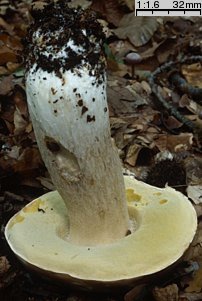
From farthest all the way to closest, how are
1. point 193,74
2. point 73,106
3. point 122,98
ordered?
1. point 193,74
2. point 122,98
3. point 73,106

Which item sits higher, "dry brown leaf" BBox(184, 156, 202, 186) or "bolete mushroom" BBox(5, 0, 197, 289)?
"bolete mushroom" BBox(5, 0, 197, 289)

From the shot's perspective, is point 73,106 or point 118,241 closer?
point 73,106

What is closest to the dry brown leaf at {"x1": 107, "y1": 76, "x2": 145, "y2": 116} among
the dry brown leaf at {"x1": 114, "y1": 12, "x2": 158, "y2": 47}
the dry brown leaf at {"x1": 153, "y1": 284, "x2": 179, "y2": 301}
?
the dry brown leaf at {"x1": 114, "y1": 12, "x2": 158, "y2": 47}

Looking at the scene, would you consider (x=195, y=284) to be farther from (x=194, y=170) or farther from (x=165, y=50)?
(x=165, y=50)

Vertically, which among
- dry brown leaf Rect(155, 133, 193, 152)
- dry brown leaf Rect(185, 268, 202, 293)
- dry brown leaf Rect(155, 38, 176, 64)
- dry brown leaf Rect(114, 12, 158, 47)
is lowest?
dry brown leaf Rect(185, 268, 202, 293)

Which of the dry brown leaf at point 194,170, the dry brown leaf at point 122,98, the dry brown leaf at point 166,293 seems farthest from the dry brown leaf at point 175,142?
the dry brown leaf at point 166,293

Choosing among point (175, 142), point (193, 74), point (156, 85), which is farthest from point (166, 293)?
point (193, 74)

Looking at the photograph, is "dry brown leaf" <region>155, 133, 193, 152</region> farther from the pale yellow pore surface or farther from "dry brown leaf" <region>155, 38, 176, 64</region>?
"dry brown leaf" <region>155, 38, 176, 64</region>
